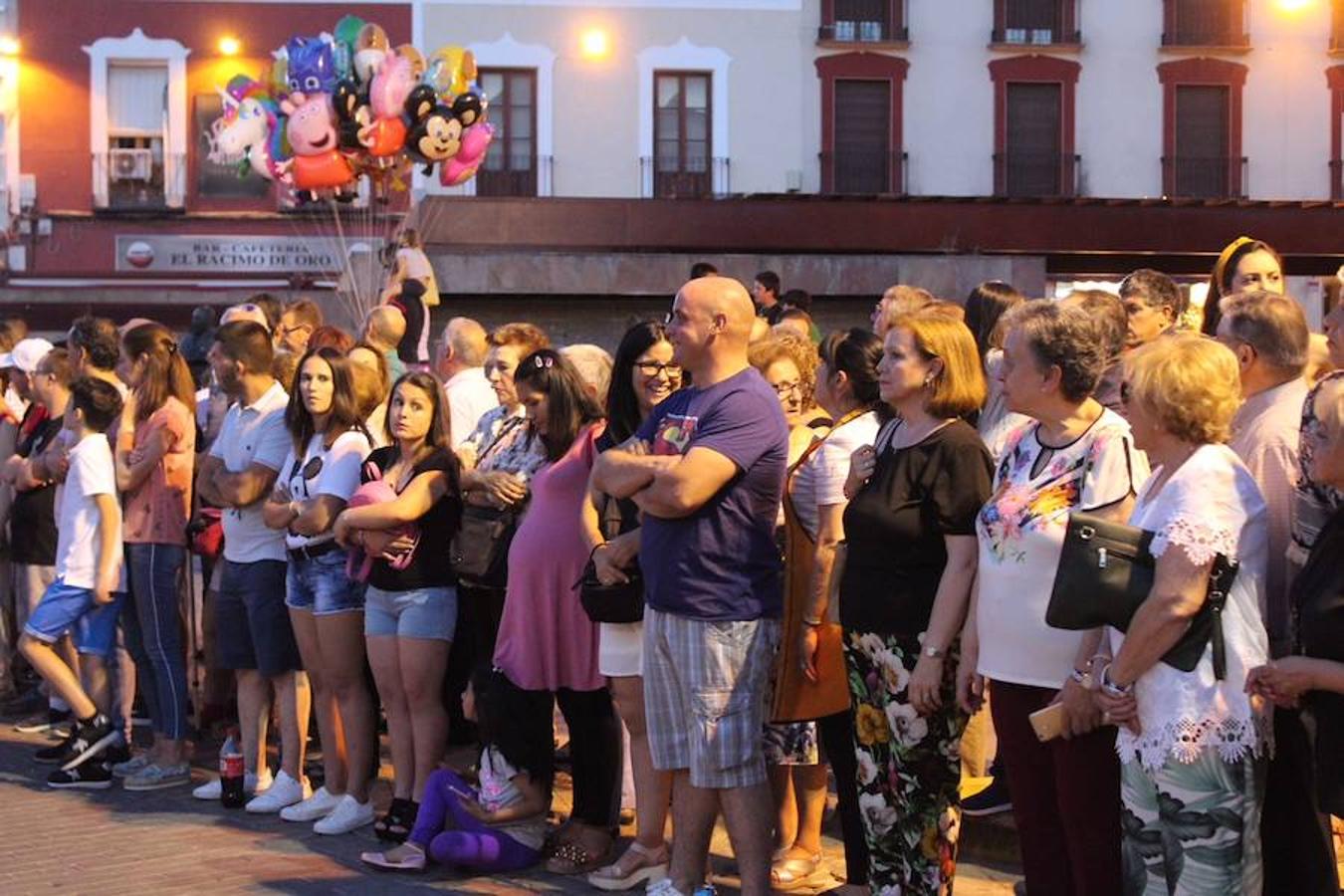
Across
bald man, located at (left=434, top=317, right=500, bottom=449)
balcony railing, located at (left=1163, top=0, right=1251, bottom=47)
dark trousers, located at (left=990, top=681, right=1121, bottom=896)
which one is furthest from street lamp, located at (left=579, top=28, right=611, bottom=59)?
dark trousers, located at (left=990, top=681, right=1121, bottom=896)

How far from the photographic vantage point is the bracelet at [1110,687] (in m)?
4.85

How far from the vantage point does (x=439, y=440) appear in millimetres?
7738

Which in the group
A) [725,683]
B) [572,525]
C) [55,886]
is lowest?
[55,886]

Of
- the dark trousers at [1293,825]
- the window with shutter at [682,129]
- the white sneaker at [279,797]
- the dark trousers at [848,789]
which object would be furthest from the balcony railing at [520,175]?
the dark trousers at [1293,825]

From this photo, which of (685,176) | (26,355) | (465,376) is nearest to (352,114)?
(26,355)

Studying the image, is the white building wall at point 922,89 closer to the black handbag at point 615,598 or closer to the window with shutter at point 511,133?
the window with shutter at point 511,133

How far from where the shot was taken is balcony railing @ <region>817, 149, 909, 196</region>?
1325 inches

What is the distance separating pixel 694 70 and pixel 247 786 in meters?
25.8

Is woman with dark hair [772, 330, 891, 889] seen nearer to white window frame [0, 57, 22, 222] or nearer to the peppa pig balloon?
the peppa pig balloon

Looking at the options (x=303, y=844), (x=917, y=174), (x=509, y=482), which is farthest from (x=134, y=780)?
(x=917, y=174)

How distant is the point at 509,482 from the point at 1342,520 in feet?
11.9

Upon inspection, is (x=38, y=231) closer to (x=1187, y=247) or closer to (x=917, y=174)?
(x=917, y=174)

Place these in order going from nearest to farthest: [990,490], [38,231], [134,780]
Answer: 1. [990,490]
2. [134,780]
3. [38,231]

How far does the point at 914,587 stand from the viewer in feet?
18.8
